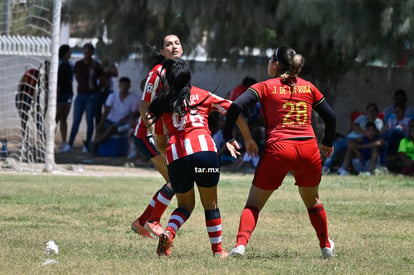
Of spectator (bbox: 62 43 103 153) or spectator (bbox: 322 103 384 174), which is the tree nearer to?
spectator (bbox: 62 43 103 153)

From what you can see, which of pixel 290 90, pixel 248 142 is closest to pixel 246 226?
pixel 248 142

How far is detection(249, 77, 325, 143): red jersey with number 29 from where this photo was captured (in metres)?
7.30

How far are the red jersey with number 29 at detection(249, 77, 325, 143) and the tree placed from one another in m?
9.08

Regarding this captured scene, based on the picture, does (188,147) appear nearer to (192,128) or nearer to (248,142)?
(192,128)

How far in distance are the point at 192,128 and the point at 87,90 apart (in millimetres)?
14581

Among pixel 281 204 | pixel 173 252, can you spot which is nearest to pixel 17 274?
pixel 173 252

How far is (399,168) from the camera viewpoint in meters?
17.2

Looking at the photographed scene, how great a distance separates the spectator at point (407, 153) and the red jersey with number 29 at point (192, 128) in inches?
390

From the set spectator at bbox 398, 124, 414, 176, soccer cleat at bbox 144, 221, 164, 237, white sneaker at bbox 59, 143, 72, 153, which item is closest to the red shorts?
soccer cleat at bbox 144, 221, 164, 237

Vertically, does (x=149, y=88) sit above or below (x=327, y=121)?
above

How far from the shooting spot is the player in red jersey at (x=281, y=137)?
723cm

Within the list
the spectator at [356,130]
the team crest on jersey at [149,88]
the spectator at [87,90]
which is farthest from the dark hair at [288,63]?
the spectator at [87,90]

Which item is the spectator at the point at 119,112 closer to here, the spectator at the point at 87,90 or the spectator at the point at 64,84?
the spectator at the point at 87,90

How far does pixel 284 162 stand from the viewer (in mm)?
7223
